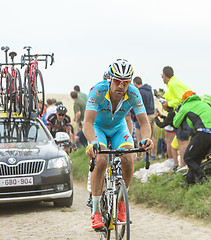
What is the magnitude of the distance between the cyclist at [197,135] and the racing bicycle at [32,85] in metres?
3.62

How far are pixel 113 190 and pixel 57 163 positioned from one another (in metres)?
3.45

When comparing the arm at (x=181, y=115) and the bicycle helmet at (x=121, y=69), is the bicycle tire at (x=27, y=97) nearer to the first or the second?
the arm at (x=181, y=115)

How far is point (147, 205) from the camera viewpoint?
31.7 feet

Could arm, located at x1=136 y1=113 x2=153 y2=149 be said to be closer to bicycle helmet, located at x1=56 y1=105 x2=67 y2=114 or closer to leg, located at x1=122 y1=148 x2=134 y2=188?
leg, located at x1=122 y1=148 x2=134 y2=188

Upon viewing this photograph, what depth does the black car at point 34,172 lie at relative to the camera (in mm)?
8656

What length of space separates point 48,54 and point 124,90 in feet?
22.3

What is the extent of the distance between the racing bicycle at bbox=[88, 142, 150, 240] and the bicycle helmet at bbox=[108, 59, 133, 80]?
2.91 feet

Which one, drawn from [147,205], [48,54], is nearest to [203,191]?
[147,205]

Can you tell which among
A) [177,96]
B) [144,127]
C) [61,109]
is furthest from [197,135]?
[61,109]

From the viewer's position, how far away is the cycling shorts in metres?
6.28

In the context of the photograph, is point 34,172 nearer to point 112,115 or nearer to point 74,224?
point 74,224

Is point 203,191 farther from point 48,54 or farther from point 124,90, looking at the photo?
point 48,54

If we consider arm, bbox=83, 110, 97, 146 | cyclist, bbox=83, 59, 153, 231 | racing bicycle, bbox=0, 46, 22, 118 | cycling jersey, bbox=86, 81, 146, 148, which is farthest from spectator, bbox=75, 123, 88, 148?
arm, bbox=83, 110, 97, 146

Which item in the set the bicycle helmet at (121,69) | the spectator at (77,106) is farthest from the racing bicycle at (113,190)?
the spectator at (77,106)
